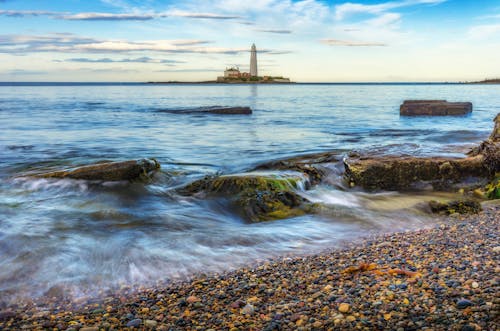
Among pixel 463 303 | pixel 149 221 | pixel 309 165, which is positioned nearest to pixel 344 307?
pixel 463 303

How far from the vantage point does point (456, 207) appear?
7.69 meters

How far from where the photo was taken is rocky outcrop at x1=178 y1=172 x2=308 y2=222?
803 centimetres

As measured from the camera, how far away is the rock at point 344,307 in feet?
12.5

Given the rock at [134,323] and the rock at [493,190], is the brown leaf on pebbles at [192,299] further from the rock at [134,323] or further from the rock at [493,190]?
the rock at [493,190]

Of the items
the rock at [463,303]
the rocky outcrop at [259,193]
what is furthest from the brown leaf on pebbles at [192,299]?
the rocky outcrop at [259,193]

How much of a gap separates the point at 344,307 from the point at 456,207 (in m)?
4.73

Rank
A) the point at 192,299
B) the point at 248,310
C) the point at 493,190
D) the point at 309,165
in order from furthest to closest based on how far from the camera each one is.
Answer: the point at 309,165 → the point at 493,190 → the point at 192,299 → the point at 248,310

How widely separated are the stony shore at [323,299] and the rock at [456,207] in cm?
200

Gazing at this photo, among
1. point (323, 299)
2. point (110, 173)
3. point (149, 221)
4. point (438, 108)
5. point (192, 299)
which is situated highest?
point (438, 108)

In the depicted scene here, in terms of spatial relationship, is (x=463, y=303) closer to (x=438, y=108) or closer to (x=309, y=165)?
(x=309, y=165)

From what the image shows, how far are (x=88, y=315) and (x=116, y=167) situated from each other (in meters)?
6.32

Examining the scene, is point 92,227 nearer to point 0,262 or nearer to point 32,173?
point 0,262

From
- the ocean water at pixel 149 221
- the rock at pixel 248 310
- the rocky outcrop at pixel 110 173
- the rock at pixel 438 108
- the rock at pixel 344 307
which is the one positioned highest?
the rock at pixel 438 108

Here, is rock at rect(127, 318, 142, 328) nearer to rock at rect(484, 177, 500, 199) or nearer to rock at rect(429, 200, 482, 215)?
rock at rect(429, 200, 482, 215)
